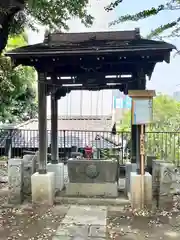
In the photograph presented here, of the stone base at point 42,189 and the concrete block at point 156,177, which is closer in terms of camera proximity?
the stone base at point 42,189

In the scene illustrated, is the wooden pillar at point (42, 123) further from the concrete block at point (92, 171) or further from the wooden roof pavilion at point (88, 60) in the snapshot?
the concrete block at point (92, 171)

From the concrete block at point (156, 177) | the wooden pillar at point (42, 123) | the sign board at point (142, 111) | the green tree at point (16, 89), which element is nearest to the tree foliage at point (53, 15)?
the green tree at point (16, 89)

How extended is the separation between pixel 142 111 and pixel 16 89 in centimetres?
716

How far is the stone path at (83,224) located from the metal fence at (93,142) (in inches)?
173

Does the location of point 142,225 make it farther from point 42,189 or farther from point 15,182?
point 15,182

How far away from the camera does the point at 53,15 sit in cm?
651

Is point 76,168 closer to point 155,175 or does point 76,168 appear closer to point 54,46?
point 155,175

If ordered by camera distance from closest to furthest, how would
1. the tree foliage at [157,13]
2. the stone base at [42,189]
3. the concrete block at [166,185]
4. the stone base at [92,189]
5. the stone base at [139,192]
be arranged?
the tree foliage at [157,13] → the stone base at [139,192] → the concrete block at [166,185] → the stone base at [42,189] → the stone base at [92,189]

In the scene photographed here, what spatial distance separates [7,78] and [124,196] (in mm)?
6008

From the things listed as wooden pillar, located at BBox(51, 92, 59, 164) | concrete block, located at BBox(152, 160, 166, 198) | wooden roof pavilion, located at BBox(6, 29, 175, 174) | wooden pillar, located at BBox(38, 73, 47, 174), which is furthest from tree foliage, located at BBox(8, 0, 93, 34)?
concrete block, located at BBox(152, 160, 166, 198)

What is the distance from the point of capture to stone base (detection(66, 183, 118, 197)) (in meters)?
6.52

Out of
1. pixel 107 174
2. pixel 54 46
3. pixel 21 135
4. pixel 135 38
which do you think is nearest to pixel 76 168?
pixel 107 174

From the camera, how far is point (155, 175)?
6484mm

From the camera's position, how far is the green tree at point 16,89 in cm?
1007
